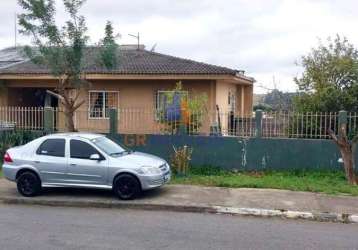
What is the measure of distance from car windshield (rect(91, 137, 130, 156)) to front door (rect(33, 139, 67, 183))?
2.56 ft

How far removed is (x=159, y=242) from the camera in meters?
7.02

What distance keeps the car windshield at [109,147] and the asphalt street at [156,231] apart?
161cm

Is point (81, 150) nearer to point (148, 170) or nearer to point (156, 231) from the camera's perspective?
point (148, 170)

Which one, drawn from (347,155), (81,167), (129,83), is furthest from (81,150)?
(129,83)

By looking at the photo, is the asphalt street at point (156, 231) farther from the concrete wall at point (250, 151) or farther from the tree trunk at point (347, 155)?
the concrete wall at point (250, 151)

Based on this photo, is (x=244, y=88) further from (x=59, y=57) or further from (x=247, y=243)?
(x=247, y=243)

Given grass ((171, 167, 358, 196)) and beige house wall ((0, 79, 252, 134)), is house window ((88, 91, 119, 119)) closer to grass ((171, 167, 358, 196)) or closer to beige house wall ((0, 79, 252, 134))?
beige house wall ((0, 79, 252, 134))

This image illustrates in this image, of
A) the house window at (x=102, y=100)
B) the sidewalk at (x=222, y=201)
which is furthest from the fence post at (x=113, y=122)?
the house window at (x=102, y=100)

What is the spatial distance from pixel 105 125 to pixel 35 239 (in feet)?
43.7

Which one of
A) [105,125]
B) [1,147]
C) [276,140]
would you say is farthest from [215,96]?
[1,147]

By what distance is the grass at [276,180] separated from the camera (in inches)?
455

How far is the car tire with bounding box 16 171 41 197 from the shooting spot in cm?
1071

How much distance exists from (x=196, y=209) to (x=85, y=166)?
268 centimetres

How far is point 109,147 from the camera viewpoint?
11.1m
